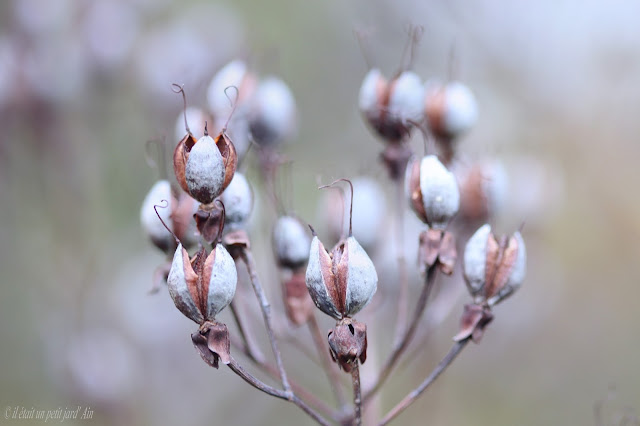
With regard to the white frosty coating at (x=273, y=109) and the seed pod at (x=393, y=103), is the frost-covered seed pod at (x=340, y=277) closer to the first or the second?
the seed pod at (x=393, y=103)

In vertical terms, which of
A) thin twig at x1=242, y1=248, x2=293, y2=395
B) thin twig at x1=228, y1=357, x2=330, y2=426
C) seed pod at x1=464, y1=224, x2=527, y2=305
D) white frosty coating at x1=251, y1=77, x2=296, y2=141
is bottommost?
thin twig at x1=228, y1=357, x2=330, y2=426

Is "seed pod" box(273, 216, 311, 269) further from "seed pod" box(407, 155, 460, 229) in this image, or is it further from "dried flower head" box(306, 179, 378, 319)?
"dried flower head" box(306, 179, 378, 319)

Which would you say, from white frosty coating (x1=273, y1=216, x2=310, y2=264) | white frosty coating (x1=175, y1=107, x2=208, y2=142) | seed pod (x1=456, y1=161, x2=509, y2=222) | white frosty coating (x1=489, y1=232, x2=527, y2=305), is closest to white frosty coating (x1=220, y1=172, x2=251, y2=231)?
white frosty coating (x1=273, y1=216, x2=310, y2=264)

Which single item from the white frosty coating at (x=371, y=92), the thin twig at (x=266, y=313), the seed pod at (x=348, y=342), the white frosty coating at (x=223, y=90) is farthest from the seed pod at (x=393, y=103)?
the seed pod at (x=348, y=342)

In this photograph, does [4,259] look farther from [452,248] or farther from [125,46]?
[452,248]

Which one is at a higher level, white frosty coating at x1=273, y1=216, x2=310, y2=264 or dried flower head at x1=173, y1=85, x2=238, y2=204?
dried flower head at x1=173, y1=85, x2=238, y2=204

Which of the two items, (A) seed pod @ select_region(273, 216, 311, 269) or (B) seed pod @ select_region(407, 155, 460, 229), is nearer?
(B) seed pod @ select_region(407, 155, 460, 229)

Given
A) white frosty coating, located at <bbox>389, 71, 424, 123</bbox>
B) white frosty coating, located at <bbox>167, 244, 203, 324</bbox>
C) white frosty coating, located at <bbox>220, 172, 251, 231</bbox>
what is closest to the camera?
white frosty coating, located at <bbox>167, 244, 203, 324</bbox>

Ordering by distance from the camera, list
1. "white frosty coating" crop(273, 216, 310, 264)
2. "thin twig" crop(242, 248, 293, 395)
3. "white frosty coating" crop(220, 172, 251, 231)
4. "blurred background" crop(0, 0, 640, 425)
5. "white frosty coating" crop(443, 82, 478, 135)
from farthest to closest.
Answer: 1. "blurred background" crop(0, 0, 640, 425)
2. "white frosty coating" crop(443, 82, 478, 135)
3. "white frosty coating" crop(273, 216, 310, 264)
4. "white frosty coating" crop(220, 172, 251, 231)
5. "thin twig" crop(242, 248, 293, 395)
